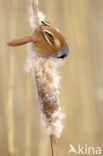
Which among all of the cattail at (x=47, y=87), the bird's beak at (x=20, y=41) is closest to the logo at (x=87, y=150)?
the cattail at (x=47, y=87)

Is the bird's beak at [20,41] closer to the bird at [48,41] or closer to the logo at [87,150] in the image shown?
the bird at [48,41]

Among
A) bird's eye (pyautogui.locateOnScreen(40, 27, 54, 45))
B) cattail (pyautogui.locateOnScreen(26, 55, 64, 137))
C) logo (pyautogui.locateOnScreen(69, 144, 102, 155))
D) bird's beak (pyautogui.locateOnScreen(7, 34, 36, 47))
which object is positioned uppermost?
bird's eye (pyautogui.locateOnScreen(40, 27, 54, 45))

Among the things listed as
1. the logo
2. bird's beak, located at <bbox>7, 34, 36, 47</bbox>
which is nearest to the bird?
bird's beak, located at <bbox>7, 34, 36, 47</bbox>

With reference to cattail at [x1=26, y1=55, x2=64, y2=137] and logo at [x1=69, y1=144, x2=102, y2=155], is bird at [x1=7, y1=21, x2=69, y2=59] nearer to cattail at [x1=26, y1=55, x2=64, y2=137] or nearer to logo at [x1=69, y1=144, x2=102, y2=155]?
cattail at [x1=26, y1=55, x2=64, y2=137]

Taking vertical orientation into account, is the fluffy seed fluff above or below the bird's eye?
below

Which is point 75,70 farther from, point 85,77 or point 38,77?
point 38,77

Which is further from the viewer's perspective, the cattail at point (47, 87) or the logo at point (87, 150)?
the logo at point (87, 150)
